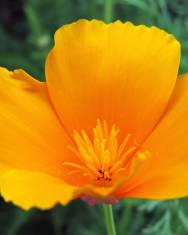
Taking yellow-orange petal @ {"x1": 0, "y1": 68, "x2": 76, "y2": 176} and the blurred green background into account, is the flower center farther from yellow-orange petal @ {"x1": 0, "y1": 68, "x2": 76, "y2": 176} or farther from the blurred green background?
the blurred green background

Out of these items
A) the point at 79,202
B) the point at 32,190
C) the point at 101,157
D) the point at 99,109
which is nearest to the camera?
the point at 32,190

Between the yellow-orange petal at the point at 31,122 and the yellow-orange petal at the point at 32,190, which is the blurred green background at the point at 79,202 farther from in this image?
the yellow-orange petal at the point at 32,190

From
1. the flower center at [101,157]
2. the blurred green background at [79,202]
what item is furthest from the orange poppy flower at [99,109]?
the blurred green background at [79,202]

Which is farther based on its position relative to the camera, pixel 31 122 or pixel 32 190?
pixel 31 122

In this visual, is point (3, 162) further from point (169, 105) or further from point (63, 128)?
point (169, 105)

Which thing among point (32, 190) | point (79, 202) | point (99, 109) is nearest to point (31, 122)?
point (99, 109)

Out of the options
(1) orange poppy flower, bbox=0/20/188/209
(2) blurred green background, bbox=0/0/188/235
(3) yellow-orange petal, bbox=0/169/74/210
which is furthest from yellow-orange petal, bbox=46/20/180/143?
(2) blurred green background, bbox=0/0/188/235

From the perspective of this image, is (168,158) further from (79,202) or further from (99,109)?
(79,202)
